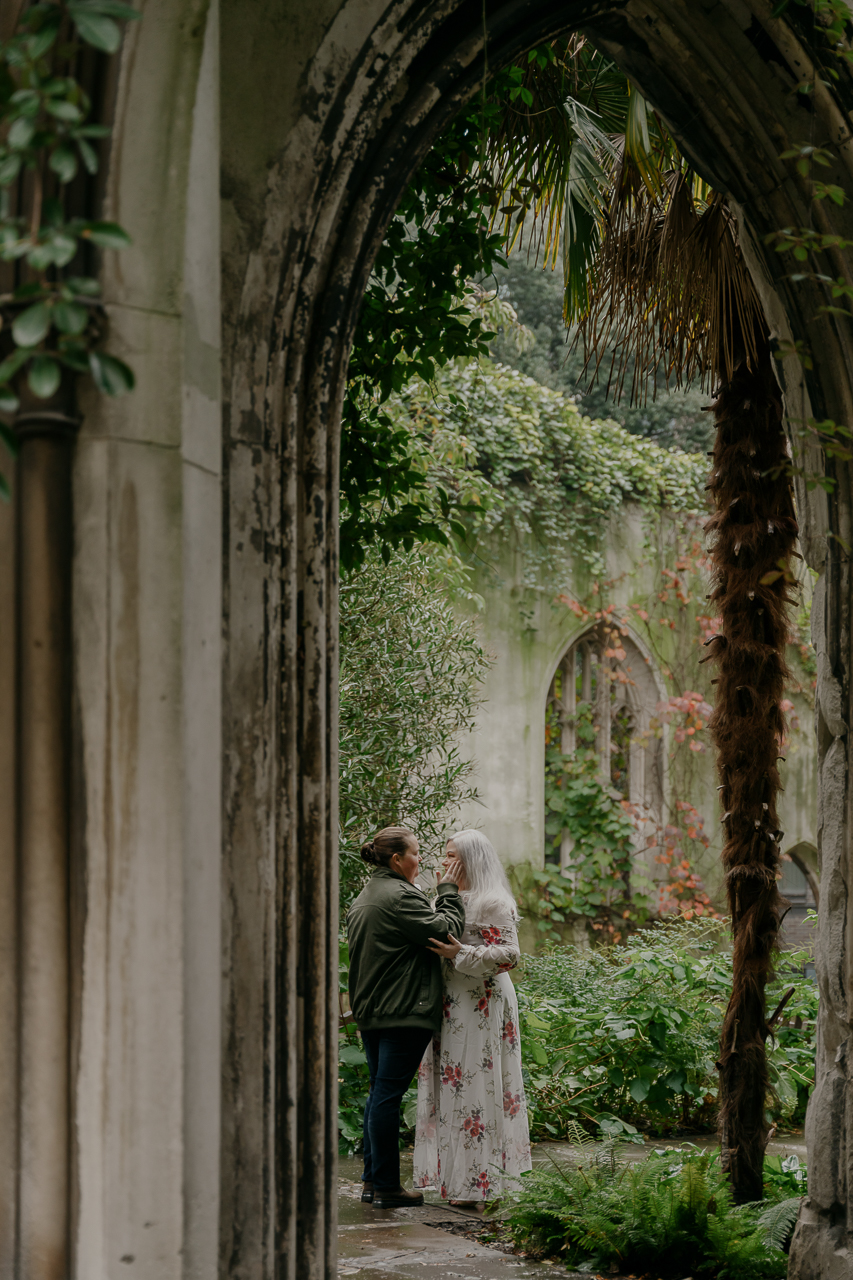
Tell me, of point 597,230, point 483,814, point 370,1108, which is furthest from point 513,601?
point 370,1108

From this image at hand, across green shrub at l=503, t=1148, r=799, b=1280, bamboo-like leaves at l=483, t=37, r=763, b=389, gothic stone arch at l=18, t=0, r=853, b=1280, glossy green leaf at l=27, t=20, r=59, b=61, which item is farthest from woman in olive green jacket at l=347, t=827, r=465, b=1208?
glossy green leaf at l=27, t=20, r=59, b=61

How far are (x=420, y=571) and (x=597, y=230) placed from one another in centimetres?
310

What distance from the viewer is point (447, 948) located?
5.24 m

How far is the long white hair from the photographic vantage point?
5383 mm

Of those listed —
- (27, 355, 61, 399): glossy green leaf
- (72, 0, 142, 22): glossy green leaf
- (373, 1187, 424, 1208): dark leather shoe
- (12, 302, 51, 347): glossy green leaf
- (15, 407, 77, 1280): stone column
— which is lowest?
(373, 1187, 424, 1208): dark leather shoe

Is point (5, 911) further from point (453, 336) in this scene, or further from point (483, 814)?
point (483, 814)

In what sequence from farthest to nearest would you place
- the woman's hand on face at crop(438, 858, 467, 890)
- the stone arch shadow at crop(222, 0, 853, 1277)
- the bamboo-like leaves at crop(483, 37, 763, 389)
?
the woman's hand on face at crop(438, 858, 467, 890) < the bamboo-like leaves at crop(483, 37, 763, 389) < the stone arch shadow at crop(222, 0, 853, 1277)

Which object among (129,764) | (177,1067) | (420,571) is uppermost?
(420,571)

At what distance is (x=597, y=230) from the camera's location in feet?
18.3

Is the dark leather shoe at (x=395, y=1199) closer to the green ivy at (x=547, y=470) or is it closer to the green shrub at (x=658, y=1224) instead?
the green shrub at (x=658, y=1224)

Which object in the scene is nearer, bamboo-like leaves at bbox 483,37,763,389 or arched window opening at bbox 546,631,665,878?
bamboo-like leaves at bbox 483,37,763,389

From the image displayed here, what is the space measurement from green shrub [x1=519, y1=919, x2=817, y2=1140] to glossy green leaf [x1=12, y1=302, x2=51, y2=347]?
5719mm

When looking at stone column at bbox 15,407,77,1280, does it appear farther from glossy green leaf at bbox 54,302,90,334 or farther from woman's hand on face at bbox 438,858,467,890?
woman's hand on face at bbox 438,858,467,890

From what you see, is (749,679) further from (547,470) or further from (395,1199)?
(547,470)
